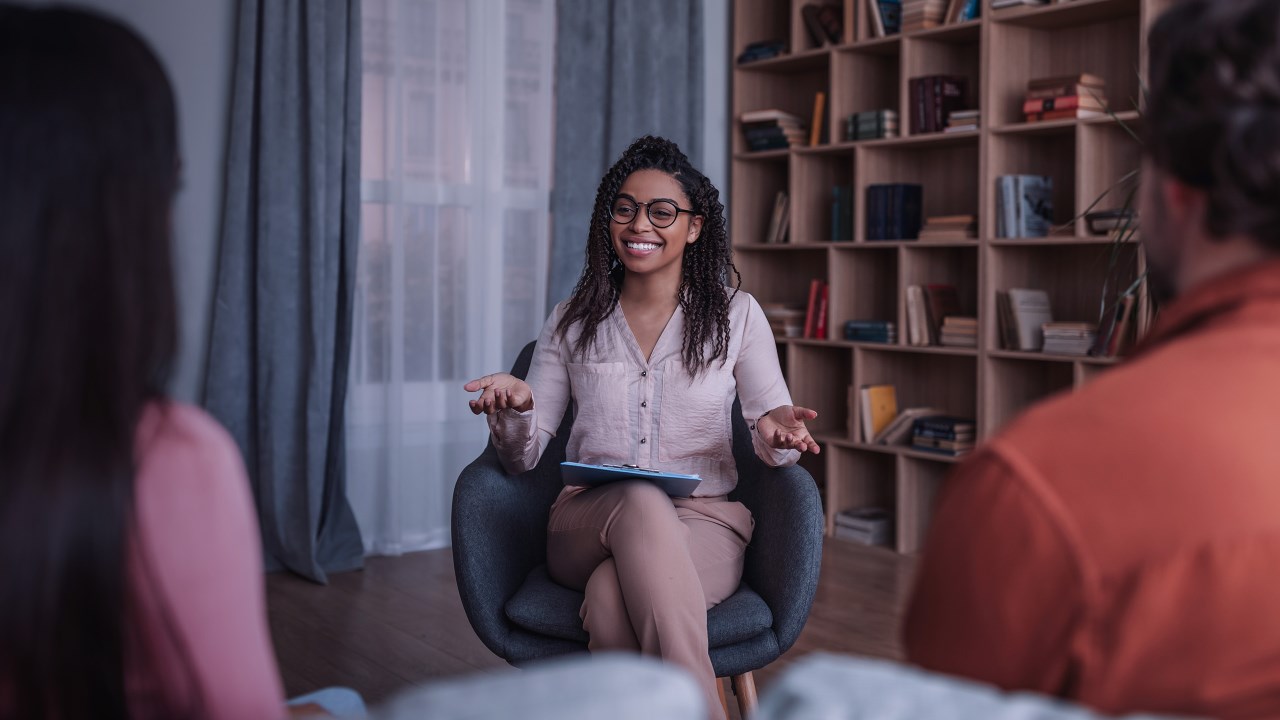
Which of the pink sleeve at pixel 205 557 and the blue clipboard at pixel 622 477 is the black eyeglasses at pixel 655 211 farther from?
the pink sleeve at pixel 205 557

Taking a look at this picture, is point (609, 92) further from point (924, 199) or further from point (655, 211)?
point (655, 211)

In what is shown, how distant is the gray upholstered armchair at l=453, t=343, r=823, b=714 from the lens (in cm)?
193

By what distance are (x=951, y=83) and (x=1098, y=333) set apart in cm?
104

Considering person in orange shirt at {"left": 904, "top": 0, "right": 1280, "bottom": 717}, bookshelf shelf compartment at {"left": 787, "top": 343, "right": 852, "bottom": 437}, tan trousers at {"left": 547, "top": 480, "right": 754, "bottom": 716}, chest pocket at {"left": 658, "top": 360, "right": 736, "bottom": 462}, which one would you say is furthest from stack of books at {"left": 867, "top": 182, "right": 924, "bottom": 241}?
person in orange shirt at {"left": 904, "top": 0, "right": 1280, "bottom": 717}

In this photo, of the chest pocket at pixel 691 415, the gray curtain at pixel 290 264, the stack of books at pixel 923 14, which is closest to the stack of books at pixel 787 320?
the stack of books at pixel 923 14

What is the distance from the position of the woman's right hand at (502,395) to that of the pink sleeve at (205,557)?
1.31 meters

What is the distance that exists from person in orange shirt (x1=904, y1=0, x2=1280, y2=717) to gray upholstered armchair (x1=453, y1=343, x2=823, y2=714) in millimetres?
1152

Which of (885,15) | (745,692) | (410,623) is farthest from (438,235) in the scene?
(745,692)

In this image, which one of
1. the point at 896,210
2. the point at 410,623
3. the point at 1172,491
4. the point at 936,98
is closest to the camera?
the point at 1172,491

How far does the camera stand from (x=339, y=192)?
146 inches

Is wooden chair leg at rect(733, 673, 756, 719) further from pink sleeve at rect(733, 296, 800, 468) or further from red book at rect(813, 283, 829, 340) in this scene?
red book at rect(813, 283, 829, 340)

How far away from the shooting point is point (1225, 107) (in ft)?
2.56

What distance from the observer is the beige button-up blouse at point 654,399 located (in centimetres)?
223

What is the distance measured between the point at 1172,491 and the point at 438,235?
348cm
